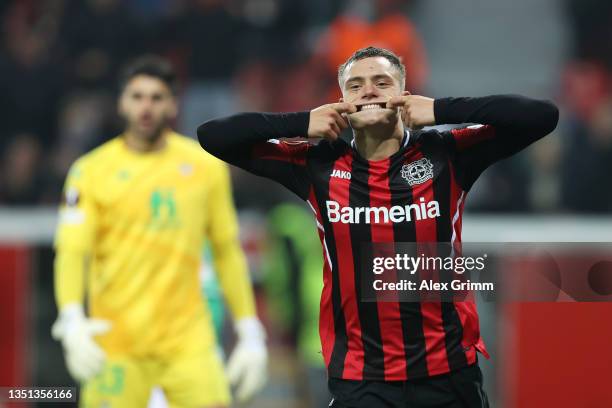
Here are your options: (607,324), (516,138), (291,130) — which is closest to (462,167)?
(516,138)

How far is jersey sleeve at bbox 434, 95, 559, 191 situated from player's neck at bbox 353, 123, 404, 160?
0.18m

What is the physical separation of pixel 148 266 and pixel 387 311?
216cm

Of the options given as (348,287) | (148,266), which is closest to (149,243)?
(148,266)

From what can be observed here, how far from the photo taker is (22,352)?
7598 mm

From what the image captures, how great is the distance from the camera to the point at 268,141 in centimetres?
433

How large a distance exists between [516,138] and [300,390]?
4166 millimetres

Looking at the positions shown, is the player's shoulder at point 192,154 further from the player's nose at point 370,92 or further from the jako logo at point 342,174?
the player's nose at point 370,92

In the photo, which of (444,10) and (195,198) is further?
(444,10)

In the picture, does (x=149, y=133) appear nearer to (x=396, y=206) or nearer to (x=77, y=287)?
(x=77, y=287)

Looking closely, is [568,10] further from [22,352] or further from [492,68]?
[22,352]

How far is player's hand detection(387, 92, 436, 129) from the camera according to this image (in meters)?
3.99

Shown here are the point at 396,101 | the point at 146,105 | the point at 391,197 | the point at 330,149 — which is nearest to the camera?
the point at 396,101

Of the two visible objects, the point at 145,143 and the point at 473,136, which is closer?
the point at 473,136

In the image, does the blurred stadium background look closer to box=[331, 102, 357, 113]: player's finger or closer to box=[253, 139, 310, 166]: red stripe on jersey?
box=[253, 139, 310, 166]: red stripe on jersey
